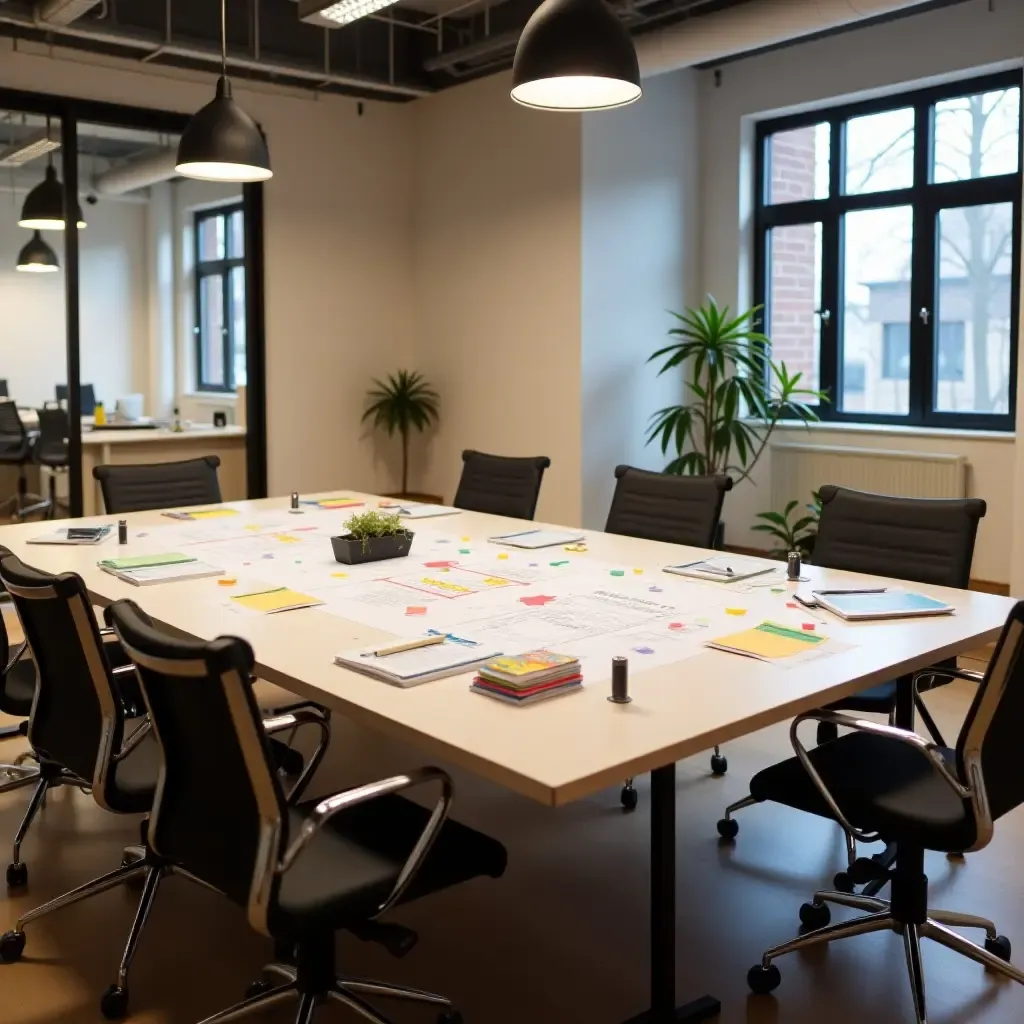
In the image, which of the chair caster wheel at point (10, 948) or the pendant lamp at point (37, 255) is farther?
the pendant lamp at point (37, 255)

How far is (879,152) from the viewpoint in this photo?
6.69m

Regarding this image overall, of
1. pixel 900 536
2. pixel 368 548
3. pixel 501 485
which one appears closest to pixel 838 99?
pixel 501 485

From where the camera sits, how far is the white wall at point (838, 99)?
235 inches

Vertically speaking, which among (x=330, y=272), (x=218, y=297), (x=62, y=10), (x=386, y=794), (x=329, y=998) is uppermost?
(x=62, y=10)

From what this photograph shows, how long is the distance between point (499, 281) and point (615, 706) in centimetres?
562

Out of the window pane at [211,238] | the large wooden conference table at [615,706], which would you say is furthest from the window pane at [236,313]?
the large wooden conference table at [615,706]

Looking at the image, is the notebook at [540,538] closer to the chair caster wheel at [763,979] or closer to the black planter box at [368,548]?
the black planter box at [368,548]

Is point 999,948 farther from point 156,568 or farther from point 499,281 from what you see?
point 499,281

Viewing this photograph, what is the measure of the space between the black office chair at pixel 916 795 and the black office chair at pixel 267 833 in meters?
0.74

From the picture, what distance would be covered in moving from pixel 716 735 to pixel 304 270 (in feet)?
20.7

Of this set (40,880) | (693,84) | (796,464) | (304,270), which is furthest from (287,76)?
(40,880)

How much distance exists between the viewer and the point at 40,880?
3.14 metres

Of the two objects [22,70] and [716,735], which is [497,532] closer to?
[716,735]

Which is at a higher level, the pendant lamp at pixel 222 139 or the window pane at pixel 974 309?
the pendant lamp at pixel 222 139
